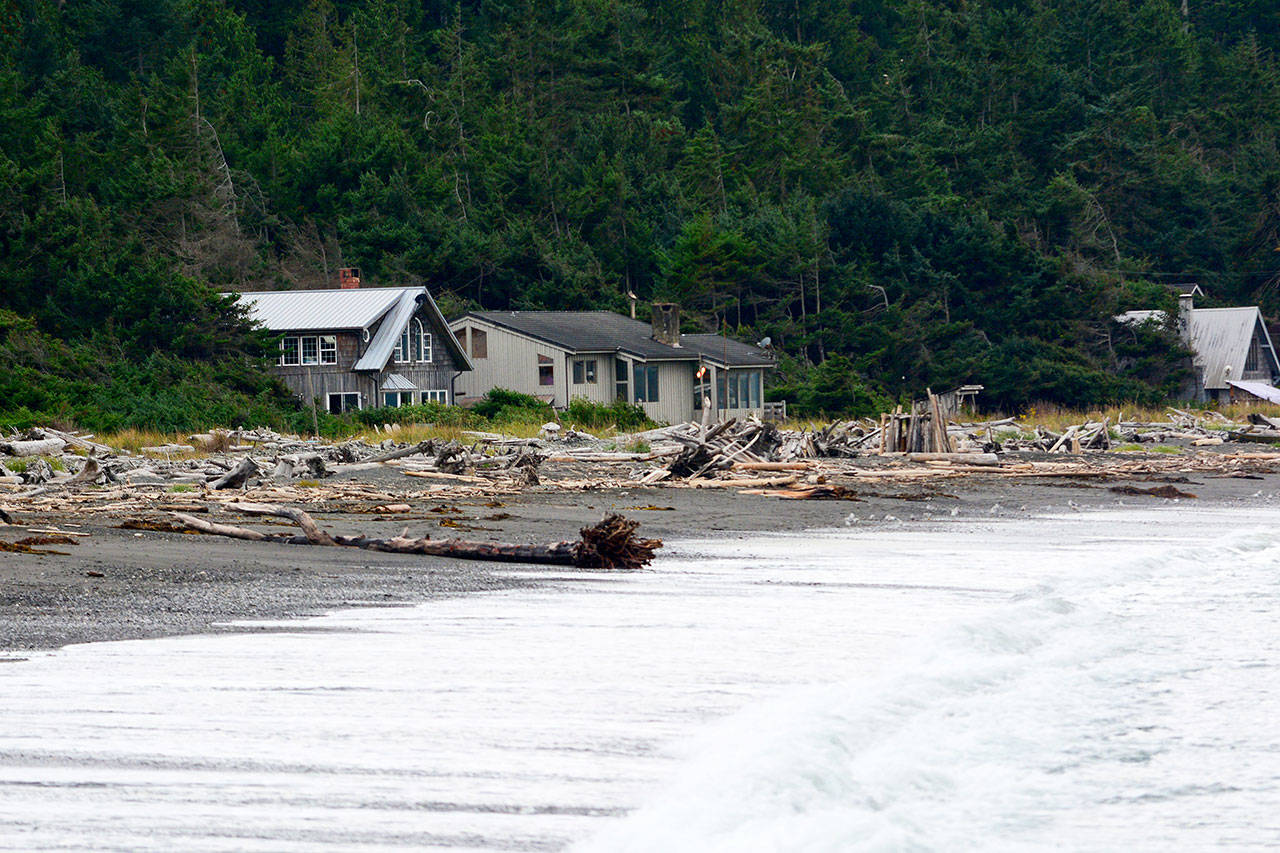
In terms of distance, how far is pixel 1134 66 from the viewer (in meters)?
85.6

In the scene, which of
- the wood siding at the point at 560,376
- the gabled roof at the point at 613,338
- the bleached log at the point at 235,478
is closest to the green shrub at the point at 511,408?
the wood siding at the point at 560,376

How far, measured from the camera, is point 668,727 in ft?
27.3

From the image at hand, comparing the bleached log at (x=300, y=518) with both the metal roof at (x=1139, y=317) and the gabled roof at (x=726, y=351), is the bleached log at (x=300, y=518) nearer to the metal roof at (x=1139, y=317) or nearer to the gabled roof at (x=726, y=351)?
the gabled roof at (x=726, y=351)

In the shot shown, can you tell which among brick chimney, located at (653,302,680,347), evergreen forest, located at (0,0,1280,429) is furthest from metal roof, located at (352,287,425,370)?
brick chimney, located at (653,302,680,347)

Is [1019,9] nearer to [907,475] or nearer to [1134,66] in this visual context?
[1134,66]

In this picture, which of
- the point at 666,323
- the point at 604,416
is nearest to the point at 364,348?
the point at 604,416

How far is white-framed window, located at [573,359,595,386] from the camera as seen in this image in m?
53.5

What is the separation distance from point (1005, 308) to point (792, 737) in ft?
208

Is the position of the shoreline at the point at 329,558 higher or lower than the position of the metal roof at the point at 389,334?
lower

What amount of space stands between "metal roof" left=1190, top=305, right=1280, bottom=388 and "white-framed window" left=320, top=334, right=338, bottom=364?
1544 inches

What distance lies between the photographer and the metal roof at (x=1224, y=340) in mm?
69312

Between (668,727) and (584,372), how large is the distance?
45769 mm

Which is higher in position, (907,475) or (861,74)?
(861,74)

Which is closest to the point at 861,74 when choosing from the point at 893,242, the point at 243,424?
the point at 893,242
